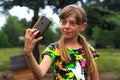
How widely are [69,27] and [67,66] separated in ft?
0.98

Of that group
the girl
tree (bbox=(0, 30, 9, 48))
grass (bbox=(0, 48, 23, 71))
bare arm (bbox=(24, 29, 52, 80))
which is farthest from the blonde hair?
tree (bbox=(0, 30, 9, 48))

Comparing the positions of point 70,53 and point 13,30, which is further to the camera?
point 13,30

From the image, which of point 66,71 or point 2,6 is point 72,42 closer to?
point 66,71

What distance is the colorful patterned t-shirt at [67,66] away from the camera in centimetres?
345

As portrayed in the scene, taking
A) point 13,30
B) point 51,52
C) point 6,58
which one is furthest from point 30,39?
point 13,30

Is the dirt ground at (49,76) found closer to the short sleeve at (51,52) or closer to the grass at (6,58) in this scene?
the grass at (6,58)

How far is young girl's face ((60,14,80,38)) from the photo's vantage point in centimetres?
343

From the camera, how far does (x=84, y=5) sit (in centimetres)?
2025

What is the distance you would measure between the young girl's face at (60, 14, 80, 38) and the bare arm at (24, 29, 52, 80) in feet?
0.77

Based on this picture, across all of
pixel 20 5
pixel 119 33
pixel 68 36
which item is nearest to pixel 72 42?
pixel 68 36

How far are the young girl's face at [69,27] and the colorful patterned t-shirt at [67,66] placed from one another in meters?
0.12

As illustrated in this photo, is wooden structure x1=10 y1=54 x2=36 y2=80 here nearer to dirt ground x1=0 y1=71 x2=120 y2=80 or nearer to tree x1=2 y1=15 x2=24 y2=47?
dirt ground x1=0 y1=71 x2=120 y2=80

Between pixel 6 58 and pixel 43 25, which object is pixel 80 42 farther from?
pixel 6 58

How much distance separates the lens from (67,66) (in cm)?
347
